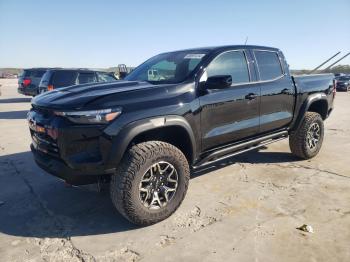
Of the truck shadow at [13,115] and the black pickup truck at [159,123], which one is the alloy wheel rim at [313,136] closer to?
the black pickup truck at [159,123]

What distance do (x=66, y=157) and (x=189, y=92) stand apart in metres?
1.51

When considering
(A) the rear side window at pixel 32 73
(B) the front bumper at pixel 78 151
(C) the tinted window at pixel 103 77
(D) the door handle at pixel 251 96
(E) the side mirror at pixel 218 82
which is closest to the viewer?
(B) the front bumper at pixel 78 151

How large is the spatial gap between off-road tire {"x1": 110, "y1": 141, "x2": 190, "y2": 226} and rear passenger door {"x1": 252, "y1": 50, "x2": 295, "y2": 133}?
1.91m

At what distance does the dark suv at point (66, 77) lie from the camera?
452 inches

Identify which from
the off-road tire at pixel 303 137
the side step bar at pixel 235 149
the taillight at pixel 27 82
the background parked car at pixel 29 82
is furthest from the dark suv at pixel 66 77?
the side step bar at pixel 235 149

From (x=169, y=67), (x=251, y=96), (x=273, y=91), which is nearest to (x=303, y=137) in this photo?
(x=273, y=91)

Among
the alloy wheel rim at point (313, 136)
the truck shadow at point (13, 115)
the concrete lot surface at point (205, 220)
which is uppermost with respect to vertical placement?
the alloy wheel rim at point (313, 136)

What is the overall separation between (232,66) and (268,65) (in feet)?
3.00

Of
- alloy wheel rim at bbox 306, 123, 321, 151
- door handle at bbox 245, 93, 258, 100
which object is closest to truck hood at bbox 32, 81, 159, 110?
door handle at bbox 245, 93, 258, 100

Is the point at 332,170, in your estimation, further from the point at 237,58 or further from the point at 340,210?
the point at 237,58

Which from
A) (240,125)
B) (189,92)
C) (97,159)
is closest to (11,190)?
(97,159)

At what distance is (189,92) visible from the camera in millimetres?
3809

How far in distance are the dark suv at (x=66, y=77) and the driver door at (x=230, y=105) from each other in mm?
7744

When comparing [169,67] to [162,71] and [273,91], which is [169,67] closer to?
[162,71]
